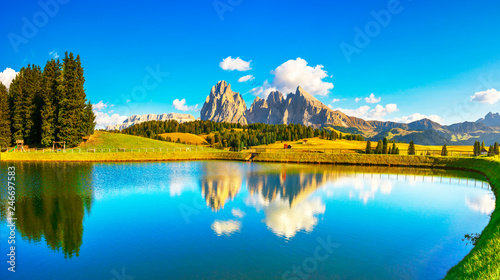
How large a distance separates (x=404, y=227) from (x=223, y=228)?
14.6 meters

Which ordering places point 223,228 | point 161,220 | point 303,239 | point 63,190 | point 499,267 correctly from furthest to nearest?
1. point 63,190
2. point 161,220
3. point 223,228
4. point 303,239
5. point 499,267

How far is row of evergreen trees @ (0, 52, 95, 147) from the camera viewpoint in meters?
77.8

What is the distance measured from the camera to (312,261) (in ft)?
47.4

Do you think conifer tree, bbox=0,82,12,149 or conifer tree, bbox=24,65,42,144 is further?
conifer tree, bbox=24,65,42,144

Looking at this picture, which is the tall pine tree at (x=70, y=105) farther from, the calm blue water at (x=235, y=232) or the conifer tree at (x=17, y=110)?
the calm blue water at (x=235, y=232)

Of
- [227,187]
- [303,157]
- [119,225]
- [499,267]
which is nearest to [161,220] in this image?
[119,225]

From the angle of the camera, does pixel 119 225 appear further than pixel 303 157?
No

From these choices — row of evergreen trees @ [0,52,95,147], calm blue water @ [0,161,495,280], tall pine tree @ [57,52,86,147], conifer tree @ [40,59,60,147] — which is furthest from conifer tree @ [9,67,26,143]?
calm blue water @ [0,161,495,280]

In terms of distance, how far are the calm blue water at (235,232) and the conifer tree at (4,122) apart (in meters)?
61.2

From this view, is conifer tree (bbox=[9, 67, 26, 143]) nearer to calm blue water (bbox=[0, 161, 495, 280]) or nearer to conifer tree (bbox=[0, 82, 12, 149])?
conifer tree (bbox=[0, 82, 12, 149])

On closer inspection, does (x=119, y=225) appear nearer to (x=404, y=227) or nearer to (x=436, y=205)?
(x=404, y=227)

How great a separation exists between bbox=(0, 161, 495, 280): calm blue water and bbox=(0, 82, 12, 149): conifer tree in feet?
201

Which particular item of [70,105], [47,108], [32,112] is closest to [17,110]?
[32,112]

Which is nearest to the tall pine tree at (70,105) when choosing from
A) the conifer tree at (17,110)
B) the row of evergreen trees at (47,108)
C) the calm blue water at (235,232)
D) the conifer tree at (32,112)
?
the row of evergreen trees at (47,108)
